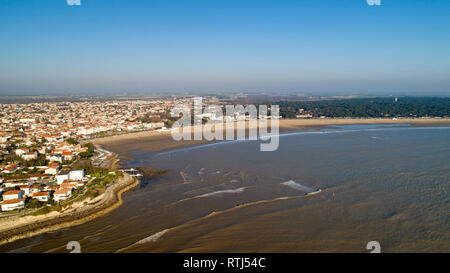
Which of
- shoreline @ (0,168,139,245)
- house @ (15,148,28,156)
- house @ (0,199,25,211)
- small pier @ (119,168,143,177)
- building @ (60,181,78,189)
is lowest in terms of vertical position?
shoreline @ (0,168,139,245)

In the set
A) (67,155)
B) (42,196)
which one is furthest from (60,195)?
(67,155)

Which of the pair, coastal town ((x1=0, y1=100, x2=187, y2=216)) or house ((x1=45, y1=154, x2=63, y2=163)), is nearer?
coastal town ((x1=0, y1=100, x2=187, y2=216))

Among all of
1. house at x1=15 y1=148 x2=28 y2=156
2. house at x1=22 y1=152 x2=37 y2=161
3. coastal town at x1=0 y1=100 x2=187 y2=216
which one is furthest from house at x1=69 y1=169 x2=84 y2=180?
house at x1=15 y1=148 x2=28 y2=156

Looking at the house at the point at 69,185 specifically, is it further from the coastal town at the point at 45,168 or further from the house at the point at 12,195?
the house at the point at 12,195

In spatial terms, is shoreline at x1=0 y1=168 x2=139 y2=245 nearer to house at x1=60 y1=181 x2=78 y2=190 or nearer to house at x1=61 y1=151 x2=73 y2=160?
house at x1=60 y1=181 x2=78 y2=190

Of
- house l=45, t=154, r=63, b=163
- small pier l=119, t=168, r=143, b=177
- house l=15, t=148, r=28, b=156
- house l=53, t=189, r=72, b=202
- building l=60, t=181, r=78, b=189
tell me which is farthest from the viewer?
house l=15, t=148, r=28, b=156

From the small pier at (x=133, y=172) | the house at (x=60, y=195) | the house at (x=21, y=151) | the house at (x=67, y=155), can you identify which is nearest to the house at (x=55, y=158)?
the house at (x=67, y=155)

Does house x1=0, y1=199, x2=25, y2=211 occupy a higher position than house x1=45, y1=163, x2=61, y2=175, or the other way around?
house x1=45, y1=163, x2=61, y2=175
